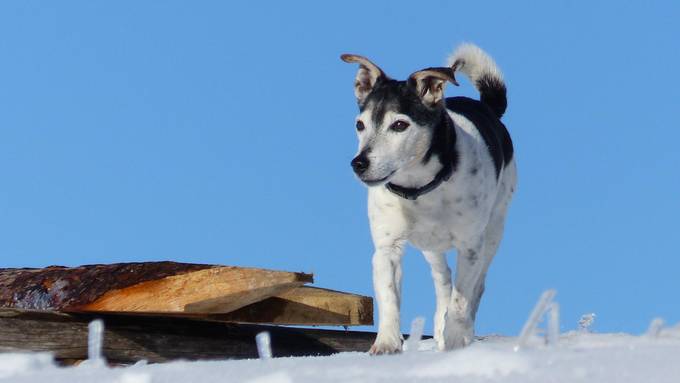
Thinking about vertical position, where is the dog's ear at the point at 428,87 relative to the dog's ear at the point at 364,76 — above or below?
below

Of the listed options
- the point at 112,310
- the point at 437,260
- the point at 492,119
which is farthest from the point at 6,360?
the point at 492,119

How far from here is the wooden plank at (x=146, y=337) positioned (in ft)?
21.7

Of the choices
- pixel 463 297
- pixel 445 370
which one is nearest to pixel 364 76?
pixel 463 297

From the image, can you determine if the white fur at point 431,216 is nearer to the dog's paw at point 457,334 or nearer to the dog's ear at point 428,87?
the dog's paw at point 457,334

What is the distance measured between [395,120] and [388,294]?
1050 millimetres

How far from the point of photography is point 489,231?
7168 millimetres

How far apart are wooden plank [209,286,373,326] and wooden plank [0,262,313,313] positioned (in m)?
0.70

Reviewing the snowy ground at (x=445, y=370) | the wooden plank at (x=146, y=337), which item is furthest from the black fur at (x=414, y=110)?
the wooden plank at (x=146, y=337)

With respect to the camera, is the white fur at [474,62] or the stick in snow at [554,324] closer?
the stick in snow at [554,324]

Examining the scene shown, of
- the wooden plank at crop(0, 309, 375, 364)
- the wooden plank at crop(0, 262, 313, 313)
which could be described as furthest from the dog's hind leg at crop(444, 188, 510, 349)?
the wooden plank at crop(0, 309, 375, 364)

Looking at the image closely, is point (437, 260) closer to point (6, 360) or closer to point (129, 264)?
point (129, 264)

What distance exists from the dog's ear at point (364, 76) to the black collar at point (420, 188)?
629mm

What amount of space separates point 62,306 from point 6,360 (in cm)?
204

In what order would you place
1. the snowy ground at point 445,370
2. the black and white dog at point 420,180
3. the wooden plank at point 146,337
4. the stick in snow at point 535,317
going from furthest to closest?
the wooden plank at point 146,337, the black and white dog at point 420,180, the stick in snow at point 535,317, the snowy ground at point 445,370
